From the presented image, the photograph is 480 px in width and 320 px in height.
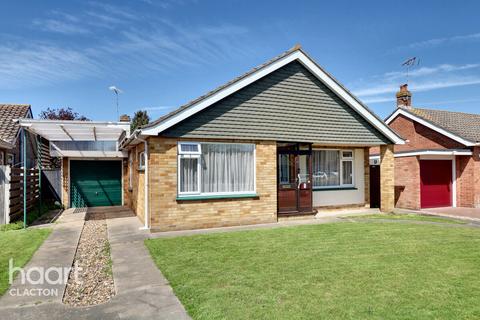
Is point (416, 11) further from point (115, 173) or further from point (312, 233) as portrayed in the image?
point (115, 173)

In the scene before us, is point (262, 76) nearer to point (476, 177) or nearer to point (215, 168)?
point (215, 168)

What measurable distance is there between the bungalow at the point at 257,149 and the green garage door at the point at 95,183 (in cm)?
312

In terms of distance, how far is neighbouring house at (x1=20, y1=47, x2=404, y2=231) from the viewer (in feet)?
31.2

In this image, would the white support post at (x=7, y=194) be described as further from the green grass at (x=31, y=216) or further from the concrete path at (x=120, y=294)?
the concrete path at (x=120, y=294)

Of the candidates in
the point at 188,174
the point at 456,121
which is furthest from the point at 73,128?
the point at 456,121

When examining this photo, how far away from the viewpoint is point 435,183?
15578 millimetres

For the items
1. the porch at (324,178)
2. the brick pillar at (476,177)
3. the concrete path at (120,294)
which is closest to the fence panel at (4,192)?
the concrete path at (120,294)

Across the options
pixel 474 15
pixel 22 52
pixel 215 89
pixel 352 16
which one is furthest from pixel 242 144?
pixel 474 15

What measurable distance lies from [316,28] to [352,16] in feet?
4.52

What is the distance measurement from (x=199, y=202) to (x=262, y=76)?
4733 millimetres

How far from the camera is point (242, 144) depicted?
420 inches

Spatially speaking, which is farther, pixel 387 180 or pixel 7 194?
pixel 387 180

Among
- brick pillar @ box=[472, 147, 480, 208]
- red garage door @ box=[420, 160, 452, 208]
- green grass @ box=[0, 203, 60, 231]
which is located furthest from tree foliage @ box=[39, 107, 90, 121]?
brick pillar @ box=[472, 147, 480, 208]

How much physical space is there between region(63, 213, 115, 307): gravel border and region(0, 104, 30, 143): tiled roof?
7.73 metres
